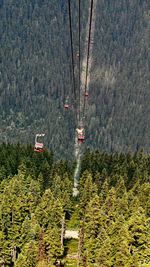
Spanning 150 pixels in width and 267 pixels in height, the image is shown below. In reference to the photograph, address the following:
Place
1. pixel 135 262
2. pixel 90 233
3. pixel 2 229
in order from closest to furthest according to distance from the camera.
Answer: pixel 135 262, pixel 90 233, pixel 2 229

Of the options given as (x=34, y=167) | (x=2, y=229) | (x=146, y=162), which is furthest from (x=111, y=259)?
(x=146, y=162)

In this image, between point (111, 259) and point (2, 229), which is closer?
point (111, 259)

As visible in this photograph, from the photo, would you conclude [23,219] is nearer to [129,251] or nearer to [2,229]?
[2,229]

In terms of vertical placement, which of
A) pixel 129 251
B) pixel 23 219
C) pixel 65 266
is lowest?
pixel 65 266

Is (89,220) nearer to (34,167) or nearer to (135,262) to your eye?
(135,262)

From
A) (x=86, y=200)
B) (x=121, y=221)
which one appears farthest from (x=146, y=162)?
(x=121, y=221)

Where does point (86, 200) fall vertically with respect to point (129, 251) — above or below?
below

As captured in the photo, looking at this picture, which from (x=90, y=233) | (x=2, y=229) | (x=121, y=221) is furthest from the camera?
(x=2, y=229)
